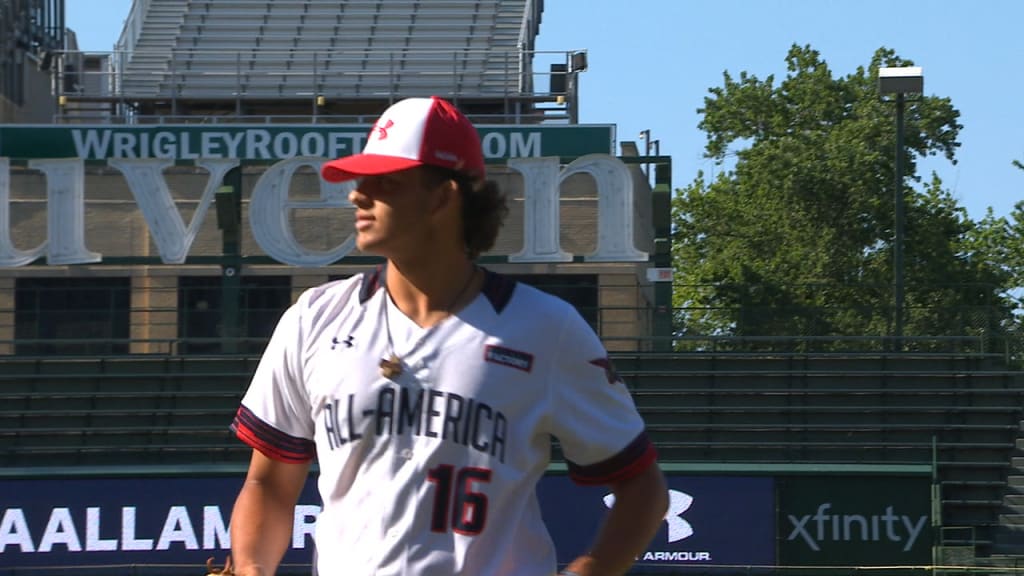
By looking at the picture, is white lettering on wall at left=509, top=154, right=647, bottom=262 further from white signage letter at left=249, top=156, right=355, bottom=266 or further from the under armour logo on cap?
the under armour logo on cap

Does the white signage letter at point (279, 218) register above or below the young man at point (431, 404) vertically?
above

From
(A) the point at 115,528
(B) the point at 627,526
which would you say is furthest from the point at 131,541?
(B) the point at 627,526

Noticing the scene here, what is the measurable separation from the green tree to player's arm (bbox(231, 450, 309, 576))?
35.4 meters

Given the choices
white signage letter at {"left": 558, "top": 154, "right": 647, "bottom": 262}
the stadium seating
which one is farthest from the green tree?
white signage letter at {"left": 558, "top": 154, "right": 647, "bottom": 262}

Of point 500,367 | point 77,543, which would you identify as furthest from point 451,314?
point 77,543

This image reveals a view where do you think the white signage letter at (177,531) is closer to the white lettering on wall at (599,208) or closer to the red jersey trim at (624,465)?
the white lettering on wall at (599,208)

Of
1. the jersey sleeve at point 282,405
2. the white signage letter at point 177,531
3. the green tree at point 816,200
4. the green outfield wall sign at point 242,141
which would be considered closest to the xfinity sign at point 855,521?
the white signage letter at point 177,531

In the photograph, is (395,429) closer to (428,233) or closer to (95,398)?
(428,233)

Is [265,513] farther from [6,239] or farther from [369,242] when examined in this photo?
[6,239]

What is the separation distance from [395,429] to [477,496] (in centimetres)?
19

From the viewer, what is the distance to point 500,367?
3057 mm

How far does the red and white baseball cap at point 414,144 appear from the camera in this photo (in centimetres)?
304

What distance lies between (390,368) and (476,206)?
15.3 inches

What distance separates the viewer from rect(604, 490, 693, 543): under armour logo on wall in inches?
626
